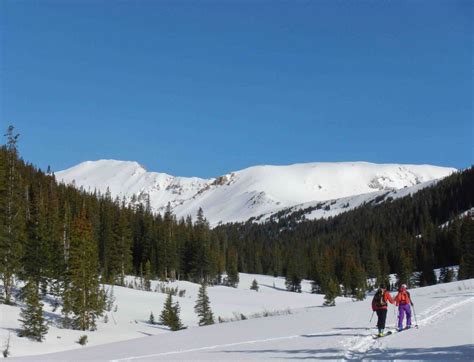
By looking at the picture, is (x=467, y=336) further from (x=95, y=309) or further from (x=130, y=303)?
(x=130, y=303)

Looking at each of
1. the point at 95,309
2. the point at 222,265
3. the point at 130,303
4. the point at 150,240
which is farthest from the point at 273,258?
the point at 95,309

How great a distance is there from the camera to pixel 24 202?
55969 millimetres

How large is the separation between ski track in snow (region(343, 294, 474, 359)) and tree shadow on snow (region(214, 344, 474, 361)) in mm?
192

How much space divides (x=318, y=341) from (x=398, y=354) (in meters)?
4.12

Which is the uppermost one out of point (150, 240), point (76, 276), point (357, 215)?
point (357, 215)

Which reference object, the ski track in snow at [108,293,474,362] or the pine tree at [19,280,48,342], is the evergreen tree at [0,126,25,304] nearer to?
the pine tree at [19,280,48,342]

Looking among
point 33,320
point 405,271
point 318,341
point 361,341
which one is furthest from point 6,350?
point 405,271

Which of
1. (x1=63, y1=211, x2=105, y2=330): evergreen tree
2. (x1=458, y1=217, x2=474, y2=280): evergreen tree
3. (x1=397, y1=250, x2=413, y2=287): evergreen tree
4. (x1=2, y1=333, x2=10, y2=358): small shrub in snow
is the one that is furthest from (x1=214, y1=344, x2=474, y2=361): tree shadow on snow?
(x1=397, y1=250, x2=413, y2=287): evergreen tree

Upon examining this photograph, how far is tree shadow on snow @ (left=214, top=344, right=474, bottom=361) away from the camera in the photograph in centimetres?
1341

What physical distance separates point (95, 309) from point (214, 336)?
52.6ft

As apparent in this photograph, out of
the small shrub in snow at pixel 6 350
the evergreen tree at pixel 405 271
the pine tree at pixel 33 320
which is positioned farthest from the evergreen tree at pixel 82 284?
the evergreen tree at pixel 405 271

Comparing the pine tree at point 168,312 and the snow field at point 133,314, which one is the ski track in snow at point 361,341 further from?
the pine tree at point 168,312

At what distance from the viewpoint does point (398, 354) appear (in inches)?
559

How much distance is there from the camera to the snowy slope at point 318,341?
591 inches
